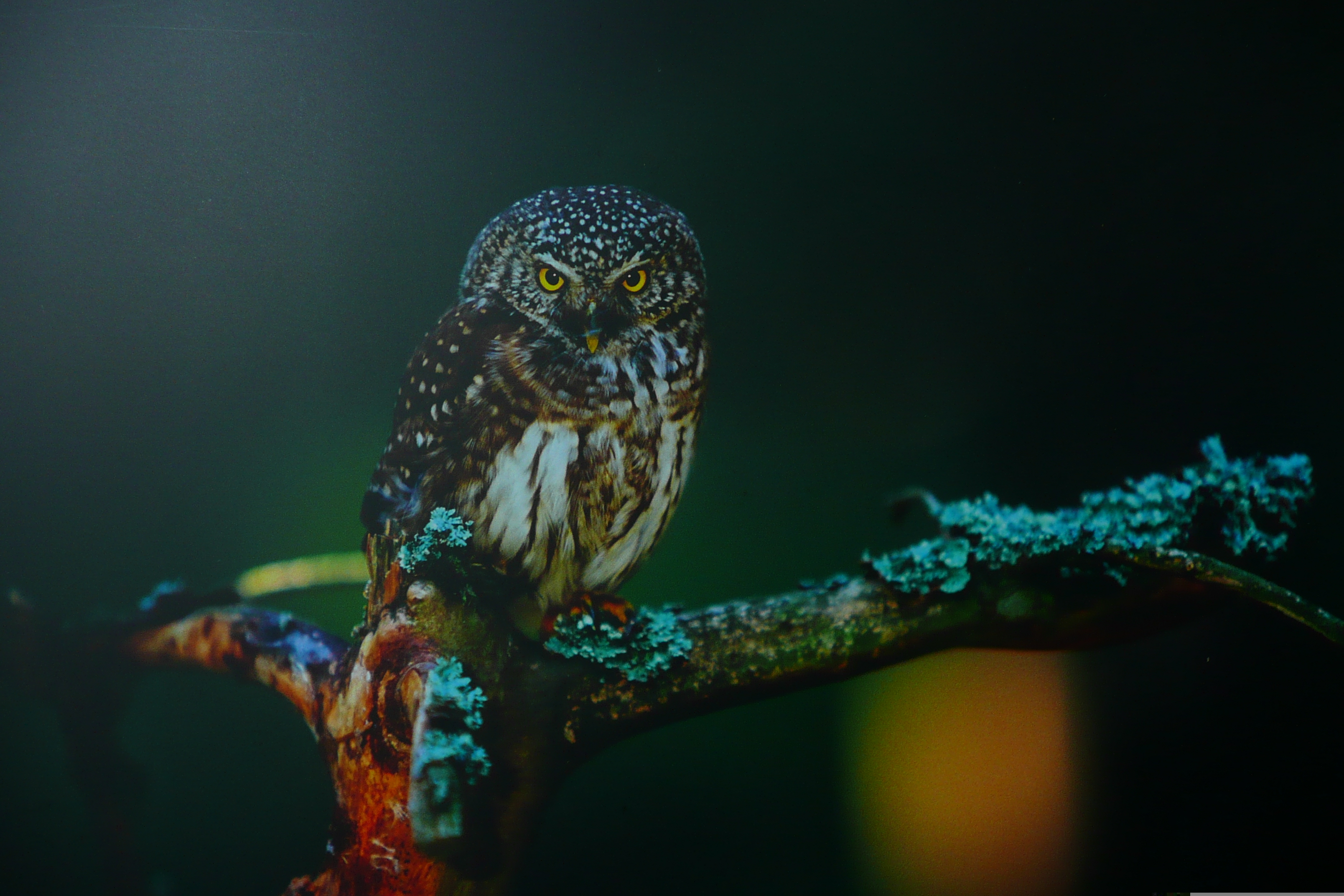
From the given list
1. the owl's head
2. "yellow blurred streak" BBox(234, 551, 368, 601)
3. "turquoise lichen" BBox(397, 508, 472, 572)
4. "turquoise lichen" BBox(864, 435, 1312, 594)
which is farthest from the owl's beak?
"turquoise lichen" BBox(864, 435, 1312, 594)

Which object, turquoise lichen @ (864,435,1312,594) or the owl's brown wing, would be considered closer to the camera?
the owl's brown wing

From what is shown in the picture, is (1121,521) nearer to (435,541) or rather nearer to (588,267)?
(588,267)

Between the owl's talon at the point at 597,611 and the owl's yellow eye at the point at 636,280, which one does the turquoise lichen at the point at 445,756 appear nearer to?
the owl's talon at the point at 597,611

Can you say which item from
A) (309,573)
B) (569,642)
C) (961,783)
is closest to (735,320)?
(569,642)

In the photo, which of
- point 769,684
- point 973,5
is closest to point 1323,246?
point 973,5

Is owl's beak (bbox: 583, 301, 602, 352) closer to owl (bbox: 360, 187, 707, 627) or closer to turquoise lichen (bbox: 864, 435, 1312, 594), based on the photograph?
owl (bbox: 360, 187, 707, 627)
